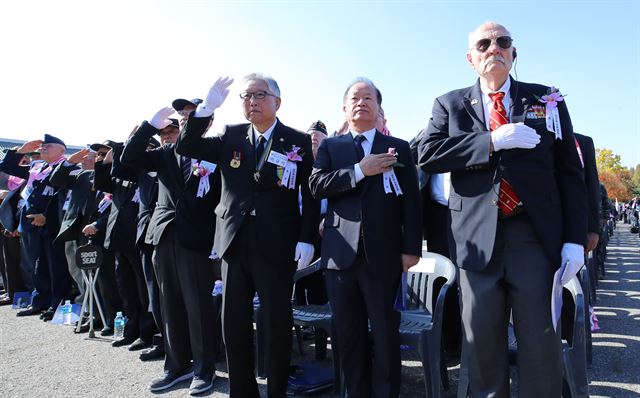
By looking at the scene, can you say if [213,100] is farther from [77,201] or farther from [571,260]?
[77,201]

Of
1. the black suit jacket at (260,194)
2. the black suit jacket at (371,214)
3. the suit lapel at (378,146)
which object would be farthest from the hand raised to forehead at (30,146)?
the suit lapel at (378,146)

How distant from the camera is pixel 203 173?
3.53m

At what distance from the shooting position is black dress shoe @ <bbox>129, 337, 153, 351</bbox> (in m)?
4.64

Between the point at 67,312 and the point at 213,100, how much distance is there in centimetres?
469

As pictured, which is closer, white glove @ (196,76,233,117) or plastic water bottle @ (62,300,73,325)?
white glove @ (196,76,233,117)

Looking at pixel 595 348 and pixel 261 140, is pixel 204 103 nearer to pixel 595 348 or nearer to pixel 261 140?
pixel 261 140

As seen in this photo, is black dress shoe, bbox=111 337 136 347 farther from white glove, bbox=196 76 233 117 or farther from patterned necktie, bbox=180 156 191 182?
white glove, bbox=196 76 233 117

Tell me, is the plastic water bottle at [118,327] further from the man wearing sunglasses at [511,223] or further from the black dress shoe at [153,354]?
the man wearing sunglasses at [511,223]

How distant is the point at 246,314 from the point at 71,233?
3.88 metres

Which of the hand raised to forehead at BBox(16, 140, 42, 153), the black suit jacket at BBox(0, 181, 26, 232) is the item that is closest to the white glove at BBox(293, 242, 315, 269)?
the hand raised to forehead at BBox(16, 140, 42, 153)

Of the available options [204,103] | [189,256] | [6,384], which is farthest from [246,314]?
[6,384]

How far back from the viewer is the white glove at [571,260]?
2.02m

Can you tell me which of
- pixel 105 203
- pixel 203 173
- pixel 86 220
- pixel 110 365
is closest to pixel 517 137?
pixel 203 173

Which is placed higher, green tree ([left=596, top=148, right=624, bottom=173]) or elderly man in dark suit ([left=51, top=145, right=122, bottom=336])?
green tree ([left=596, top=148, right=624, bottom=173])
